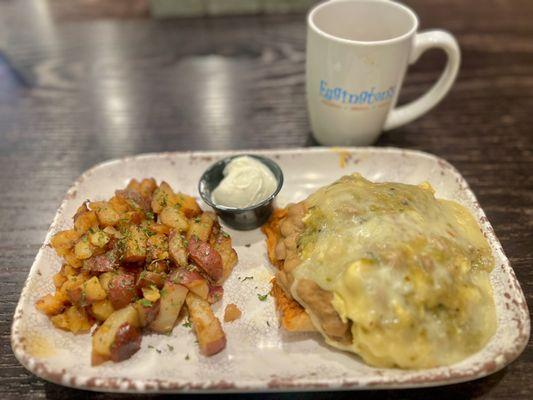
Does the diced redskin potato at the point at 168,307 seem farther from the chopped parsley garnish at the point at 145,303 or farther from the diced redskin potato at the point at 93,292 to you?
the diced redskin potato at the point at 93,292

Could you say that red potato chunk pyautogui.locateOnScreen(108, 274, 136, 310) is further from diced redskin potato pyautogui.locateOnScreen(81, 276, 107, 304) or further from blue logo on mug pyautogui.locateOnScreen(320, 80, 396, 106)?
blue logo on mug pyautogui.locateOnScreen(320, 80, 396, 106)

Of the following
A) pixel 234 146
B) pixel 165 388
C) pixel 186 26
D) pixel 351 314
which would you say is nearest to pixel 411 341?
pixel 351 314

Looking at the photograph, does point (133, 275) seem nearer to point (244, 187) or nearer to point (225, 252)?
point (225, 252)

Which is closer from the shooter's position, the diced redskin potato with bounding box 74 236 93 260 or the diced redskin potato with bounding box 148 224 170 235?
the diced redskin potato with bounding box 74 236 93 260

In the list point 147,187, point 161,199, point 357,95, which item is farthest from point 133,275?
point 357,95

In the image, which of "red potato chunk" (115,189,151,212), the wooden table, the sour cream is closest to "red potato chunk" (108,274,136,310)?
the wooden table

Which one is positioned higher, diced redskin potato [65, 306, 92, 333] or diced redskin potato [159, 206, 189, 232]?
diced redskin potato [159, 206, 189, 232]
